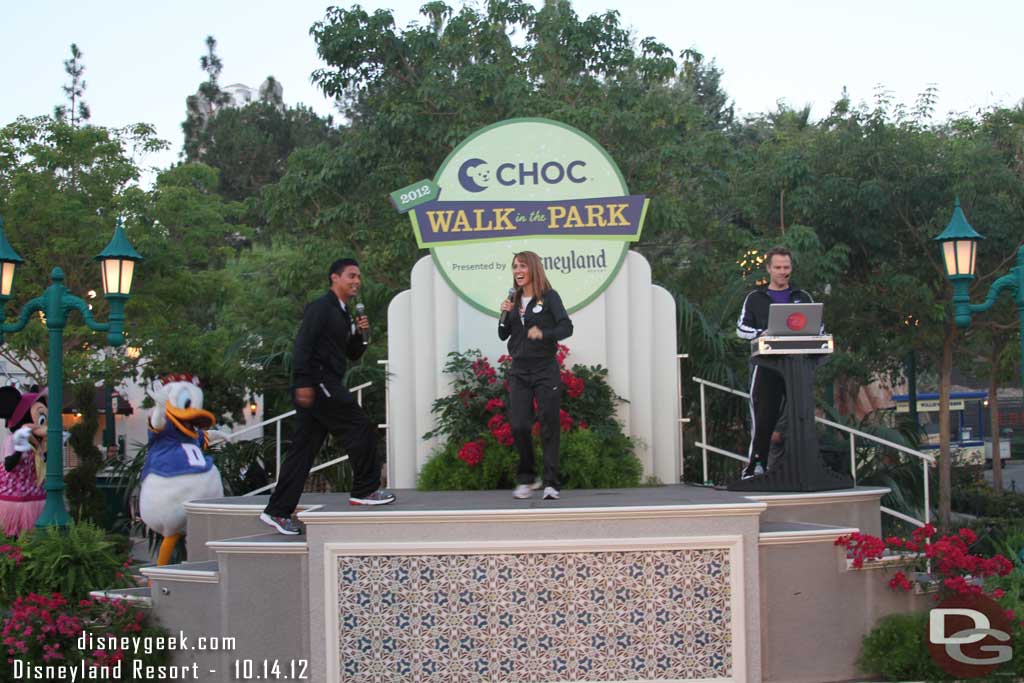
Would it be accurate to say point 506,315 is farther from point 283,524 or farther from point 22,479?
point 22,479

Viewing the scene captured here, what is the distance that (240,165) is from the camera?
1574 inches

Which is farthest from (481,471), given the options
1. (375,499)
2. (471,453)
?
(375,499)

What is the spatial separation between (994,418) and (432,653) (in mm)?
17970

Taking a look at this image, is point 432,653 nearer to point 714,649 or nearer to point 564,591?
point 564,591

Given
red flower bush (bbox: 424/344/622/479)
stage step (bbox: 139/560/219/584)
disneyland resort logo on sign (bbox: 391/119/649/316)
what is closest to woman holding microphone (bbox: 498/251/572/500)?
red flower bush (bbox: 424/344/622/479)

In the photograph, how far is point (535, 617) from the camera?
6438mm

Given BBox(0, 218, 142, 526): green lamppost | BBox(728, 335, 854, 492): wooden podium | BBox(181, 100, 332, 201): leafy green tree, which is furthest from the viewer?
BBox(181, 100, 332, 201): leafy green tree

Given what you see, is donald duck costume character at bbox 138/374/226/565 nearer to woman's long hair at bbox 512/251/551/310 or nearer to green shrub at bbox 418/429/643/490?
green shrub at bbox 418/429/643/490

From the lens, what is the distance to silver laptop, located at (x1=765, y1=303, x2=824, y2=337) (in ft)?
26.0

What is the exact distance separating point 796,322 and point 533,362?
209 centimetres

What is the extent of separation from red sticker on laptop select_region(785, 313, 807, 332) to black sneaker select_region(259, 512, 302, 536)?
12.9 ft

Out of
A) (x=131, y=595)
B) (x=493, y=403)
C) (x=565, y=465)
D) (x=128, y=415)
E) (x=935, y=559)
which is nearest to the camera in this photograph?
(x=935, y=559)

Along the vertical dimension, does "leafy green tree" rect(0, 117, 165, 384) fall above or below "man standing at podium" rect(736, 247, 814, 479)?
above

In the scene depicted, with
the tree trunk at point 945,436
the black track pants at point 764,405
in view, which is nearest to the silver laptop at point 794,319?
the black track pants at point 764,405
